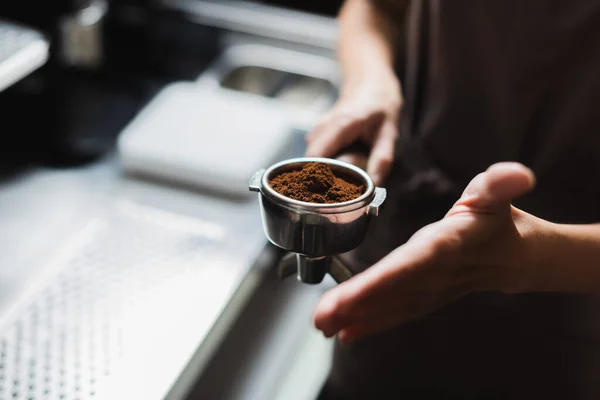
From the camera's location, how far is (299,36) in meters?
1.81

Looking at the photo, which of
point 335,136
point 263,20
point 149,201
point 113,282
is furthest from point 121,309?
point 263,20

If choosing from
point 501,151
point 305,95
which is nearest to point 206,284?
point 501,151

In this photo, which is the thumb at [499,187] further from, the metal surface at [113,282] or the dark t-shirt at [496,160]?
the metal surface at [113,282]

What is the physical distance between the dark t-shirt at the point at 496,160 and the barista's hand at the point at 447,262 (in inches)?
8.2

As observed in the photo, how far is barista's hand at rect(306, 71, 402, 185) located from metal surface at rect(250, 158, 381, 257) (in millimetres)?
149

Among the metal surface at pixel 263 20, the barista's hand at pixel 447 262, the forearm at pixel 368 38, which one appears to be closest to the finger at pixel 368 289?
the barista's hand at pixel 447 262

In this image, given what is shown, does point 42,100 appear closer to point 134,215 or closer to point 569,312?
point 134,215

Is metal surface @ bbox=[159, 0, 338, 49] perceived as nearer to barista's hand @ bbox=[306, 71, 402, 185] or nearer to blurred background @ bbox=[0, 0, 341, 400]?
blurred background @ bbox=[0, 0, 341, 400]

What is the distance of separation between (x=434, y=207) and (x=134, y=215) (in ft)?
1.75

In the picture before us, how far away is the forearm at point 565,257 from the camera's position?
2.20 ft

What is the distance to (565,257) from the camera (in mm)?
686

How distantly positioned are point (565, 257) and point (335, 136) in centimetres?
29

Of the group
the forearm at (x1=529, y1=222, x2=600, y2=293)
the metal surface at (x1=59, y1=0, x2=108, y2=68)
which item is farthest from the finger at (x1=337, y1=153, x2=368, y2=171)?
the metal surface at (x1=59, y1=0, x2=108, y2=68)

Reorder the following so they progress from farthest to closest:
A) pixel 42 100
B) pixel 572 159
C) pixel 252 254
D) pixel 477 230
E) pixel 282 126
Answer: pixel 42 100
pixel 282 126
pixel 252 254
pixel 572 159
pixel 477 230
